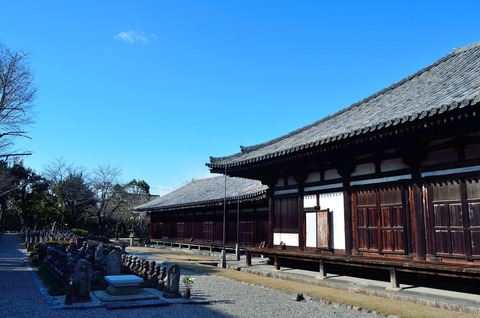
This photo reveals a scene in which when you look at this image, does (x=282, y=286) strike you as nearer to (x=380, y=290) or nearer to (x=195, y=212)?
(x=380, y=290)

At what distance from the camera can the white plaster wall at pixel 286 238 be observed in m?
12.7


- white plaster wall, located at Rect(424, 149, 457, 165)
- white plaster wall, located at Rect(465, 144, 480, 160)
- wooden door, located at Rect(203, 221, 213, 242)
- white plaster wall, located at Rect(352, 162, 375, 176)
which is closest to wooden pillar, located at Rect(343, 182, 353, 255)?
white plaster wall, located at Rect(352, 162, 375, 176)

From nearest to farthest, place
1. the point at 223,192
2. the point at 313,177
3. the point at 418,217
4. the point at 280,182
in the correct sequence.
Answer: the point at 418,217
the point at 313,177
the point at 280,182
the point at 223,192

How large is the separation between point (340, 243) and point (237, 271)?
170 inches

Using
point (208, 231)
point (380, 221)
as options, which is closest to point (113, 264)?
point (380, 221)

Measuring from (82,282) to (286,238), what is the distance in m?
7.73

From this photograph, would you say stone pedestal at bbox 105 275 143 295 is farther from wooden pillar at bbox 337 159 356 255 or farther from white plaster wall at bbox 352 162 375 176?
white plaster wall at bbox 352 162 375 176

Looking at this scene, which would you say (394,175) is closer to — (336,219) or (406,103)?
(406,103)

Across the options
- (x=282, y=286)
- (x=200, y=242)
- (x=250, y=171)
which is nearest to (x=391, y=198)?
(x=282, y=286)

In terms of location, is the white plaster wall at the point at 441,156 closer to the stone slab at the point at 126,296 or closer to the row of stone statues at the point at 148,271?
the row of stone statues at the point at 148,271

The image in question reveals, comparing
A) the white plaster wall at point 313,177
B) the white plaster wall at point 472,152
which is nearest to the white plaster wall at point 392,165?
the white plaster wall at point 472,152

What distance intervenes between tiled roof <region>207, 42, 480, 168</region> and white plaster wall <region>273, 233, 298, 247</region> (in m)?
3.26

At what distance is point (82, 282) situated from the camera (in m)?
7.32

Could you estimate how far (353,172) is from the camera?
10.7 meters
